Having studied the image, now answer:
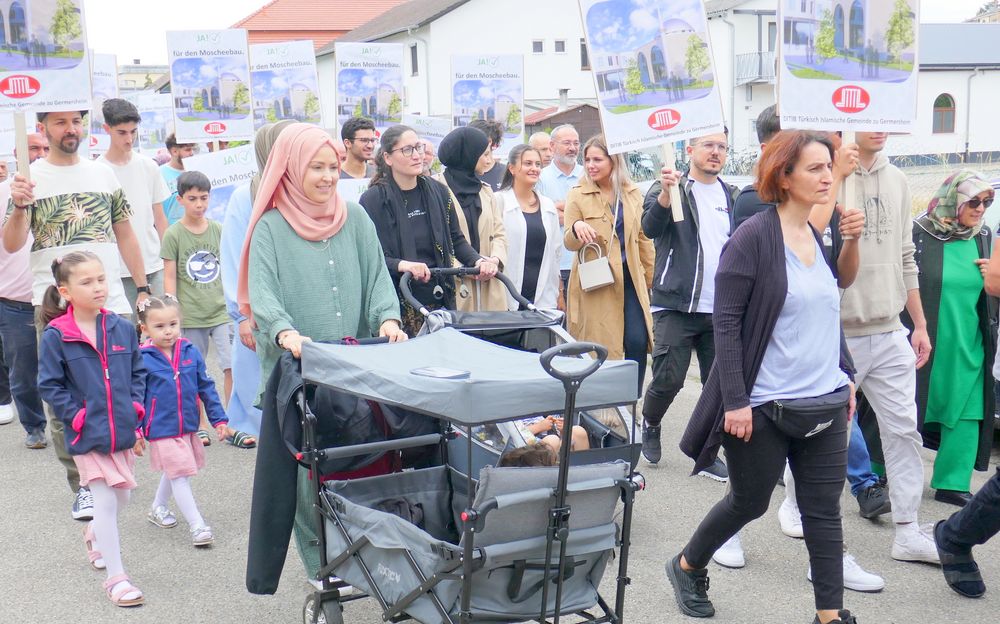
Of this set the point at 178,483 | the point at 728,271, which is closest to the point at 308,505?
the point at 178,483

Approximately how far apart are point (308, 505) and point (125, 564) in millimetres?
1191

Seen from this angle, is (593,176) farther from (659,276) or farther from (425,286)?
(425,286)

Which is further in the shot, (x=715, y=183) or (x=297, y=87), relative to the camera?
(x=297, y=87)

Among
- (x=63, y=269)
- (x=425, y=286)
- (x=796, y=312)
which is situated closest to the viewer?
(x=796, y=312)

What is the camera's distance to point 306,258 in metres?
4.62

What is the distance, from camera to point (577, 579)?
11.7ft

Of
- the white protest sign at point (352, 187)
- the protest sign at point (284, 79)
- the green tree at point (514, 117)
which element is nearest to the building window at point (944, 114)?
the green tree at point (514, 117)

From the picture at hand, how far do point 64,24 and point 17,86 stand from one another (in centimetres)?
46

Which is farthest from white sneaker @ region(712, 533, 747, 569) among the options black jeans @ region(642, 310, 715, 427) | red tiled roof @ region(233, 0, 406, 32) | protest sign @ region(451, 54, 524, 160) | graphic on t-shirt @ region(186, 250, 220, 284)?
red tiled roof @ region(233, 0, 406, 32)

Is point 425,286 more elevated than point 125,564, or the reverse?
point 425,286

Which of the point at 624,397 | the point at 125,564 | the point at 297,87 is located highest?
Answer: the point at 297,87

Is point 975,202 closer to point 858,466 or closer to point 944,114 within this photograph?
Answer: point 858,466

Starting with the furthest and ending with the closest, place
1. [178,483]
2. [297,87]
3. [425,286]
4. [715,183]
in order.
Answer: [297,87] → [715,183] → [425,286] → [178,483]

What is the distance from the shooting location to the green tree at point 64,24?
236 inches
